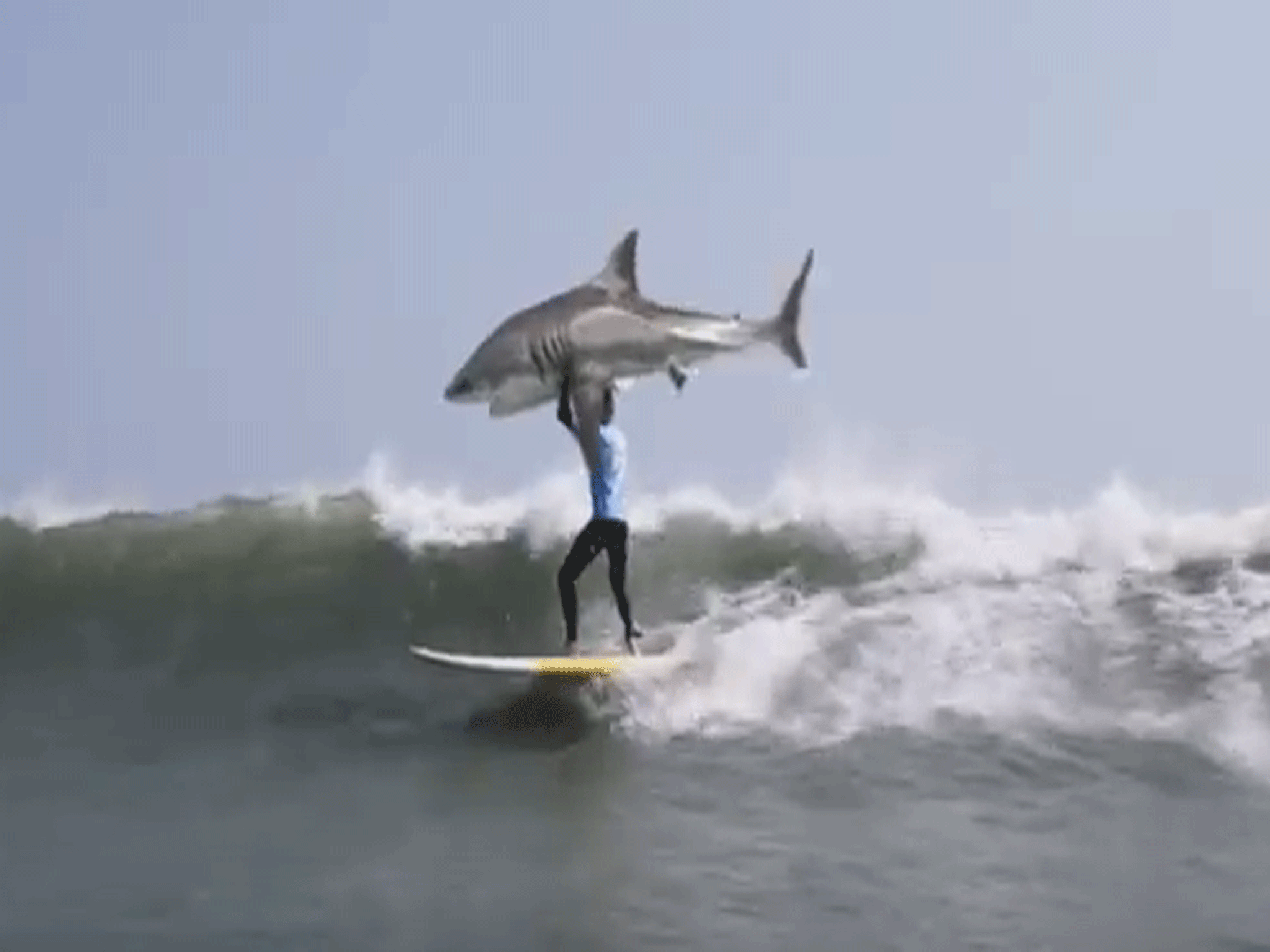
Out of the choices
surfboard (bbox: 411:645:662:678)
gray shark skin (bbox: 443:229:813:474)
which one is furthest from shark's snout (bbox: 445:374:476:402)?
surfboard (bbox: 411:645:662:678)

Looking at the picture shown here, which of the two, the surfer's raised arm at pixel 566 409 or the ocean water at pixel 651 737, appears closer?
the ocean water at pixel 651 737

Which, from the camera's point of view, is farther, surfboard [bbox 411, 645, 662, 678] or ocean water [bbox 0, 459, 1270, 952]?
surfboard [bbox 411, 645, 662, 678]

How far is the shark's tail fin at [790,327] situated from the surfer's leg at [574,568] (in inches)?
54.3

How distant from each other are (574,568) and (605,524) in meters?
0.29

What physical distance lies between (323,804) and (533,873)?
151 cm

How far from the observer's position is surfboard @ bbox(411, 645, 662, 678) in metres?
9.54

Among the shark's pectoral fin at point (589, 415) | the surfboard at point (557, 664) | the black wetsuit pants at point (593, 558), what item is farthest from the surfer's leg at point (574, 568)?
the shark's pectoral fin at point (589, 415)

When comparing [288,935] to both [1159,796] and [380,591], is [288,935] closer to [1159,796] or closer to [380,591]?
[1159,796]

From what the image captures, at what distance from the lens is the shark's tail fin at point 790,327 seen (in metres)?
10.1

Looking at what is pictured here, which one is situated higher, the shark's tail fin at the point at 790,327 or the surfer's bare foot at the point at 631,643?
the shark's tail fin at the point at 790,327

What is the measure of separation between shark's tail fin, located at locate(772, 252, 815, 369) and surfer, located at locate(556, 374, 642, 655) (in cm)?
101

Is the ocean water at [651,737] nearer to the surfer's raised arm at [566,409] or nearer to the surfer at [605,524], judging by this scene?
the surfer at [605,524]

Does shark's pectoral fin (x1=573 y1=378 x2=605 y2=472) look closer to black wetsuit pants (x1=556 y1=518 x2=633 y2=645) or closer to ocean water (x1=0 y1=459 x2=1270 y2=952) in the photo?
black wetsuit pants (x1=556 y1=518 x2=633 y2=645)

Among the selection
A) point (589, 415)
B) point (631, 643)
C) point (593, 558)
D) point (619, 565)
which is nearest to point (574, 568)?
point (593, 558)
